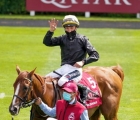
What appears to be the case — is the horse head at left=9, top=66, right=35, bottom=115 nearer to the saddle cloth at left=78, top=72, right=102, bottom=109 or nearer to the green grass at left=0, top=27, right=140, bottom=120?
the saddle cloth at left=78, top=72, right=102, bottom=109

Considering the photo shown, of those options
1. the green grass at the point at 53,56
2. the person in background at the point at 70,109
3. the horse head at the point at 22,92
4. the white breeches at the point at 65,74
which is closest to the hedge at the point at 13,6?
the green grass at the point at 53,56

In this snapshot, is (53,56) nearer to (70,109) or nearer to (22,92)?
(22,92)

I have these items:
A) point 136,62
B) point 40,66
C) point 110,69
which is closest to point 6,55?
point 40,66

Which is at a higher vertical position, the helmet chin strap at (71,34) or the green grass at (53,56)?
the helmet chin strap at (71,34)

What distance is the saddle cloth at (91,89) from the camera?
10.6 m

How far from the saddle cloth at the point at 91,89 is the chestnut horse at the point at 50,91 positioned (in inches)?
5.7

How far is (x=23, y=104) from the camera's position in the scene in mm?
9539

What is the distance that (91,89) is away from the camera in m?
10.7

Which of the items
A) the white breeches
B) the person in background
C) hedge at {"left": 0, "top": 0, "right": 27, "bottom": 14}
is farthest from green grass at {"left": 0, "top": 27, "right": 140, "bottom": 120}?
hedge at {"left": 0, "top": 0, "right": 27, "bottom": 14}

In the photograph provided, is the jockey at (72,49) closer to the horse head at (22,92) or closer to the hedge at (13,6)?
the horse head at (22,92)

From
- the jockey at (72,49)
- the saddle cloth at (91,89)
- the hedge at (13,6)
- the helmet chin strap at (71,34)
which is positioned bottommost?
the hedge at (13,6)

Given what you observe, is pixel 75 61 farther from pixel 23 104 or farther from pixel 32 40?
pixel 32 40

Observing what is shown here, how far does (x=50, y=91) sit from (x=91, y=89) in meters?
0.80

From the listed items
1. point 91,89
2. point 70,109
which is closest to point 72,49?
point 91,89
